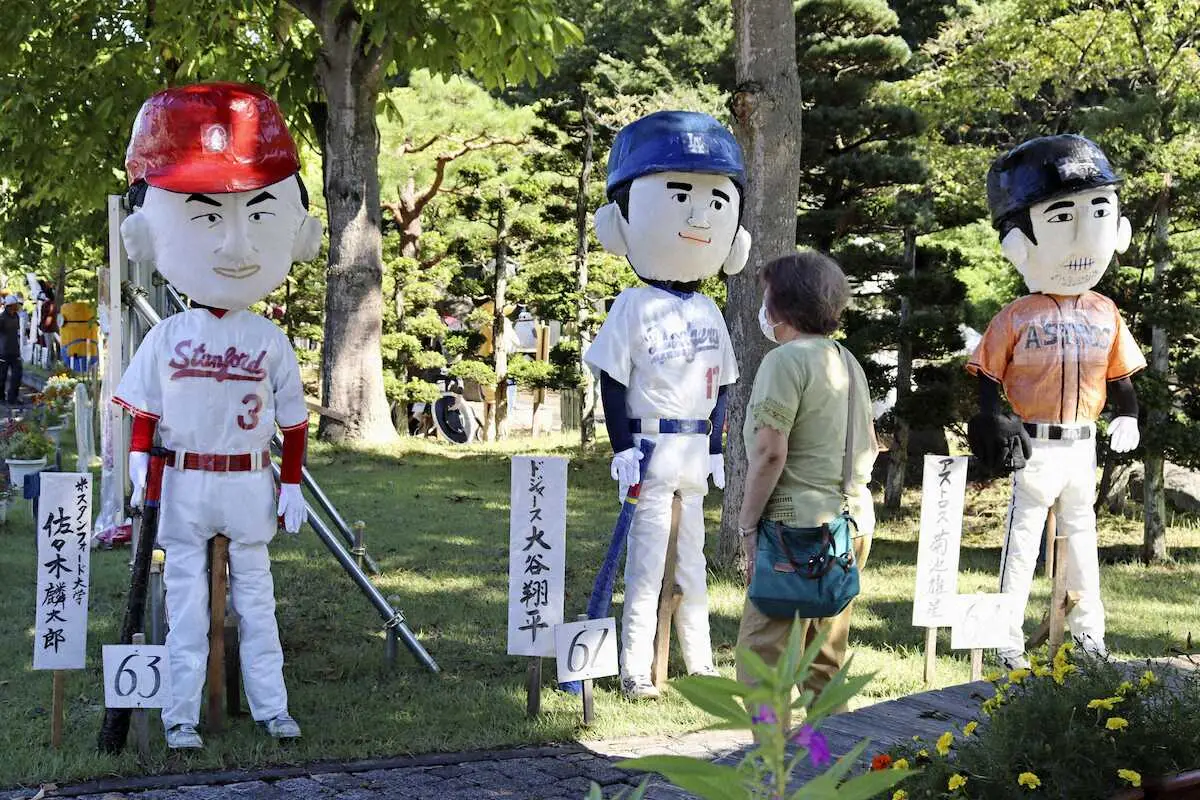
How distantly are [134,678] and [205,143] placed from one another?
1.84 m

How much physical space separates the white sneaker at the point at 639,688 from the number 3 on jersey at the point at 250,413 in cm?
178

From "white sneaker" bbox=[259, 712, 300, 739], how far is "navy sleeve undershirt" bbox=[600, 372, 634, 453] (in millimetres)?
1564

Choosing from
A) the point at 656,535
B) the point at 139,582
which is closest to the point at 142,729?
the point at 139,582

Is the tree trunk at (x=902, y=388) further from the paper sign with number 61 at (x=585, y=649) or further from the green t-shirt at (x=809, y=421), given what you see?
the green t-shirt at (x=809, y=421)

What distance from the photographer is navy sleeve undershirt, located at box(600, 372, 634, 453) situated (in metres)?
5.05

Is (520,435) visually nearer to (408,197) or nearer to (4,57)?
(408,197)

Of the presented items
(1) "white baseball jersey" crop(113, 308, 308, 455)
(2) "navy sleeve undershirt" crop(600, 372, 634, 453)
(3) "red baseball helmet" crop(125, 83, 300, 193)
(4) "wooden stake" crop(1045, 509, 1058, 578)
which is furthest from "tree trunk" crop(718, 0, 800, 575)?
(1) "white baseball jersey" crop(113, 308, 308, 455)

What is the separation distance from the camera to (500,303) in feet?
53.6

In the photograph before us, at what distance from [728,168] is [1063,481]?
1.95m

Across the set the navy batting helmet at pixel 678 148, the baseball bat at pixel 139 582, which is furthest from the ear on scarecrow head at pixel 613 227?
the baseball bat at pixel 139 582

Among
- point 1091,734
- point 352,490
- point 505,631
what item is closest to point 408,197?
point 352,490

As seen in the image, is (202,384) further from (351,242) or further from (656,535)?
(351,242)

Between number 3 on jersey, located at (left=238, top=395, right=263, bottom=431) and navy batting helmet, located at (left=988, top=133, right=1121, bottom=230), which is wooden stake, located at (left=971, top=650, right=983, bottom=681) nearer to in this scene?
navy batting helmet, located at (left=988, top=133, right=1121, bottom=230)

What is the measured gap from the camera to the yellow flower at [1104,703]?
2.77 meters
